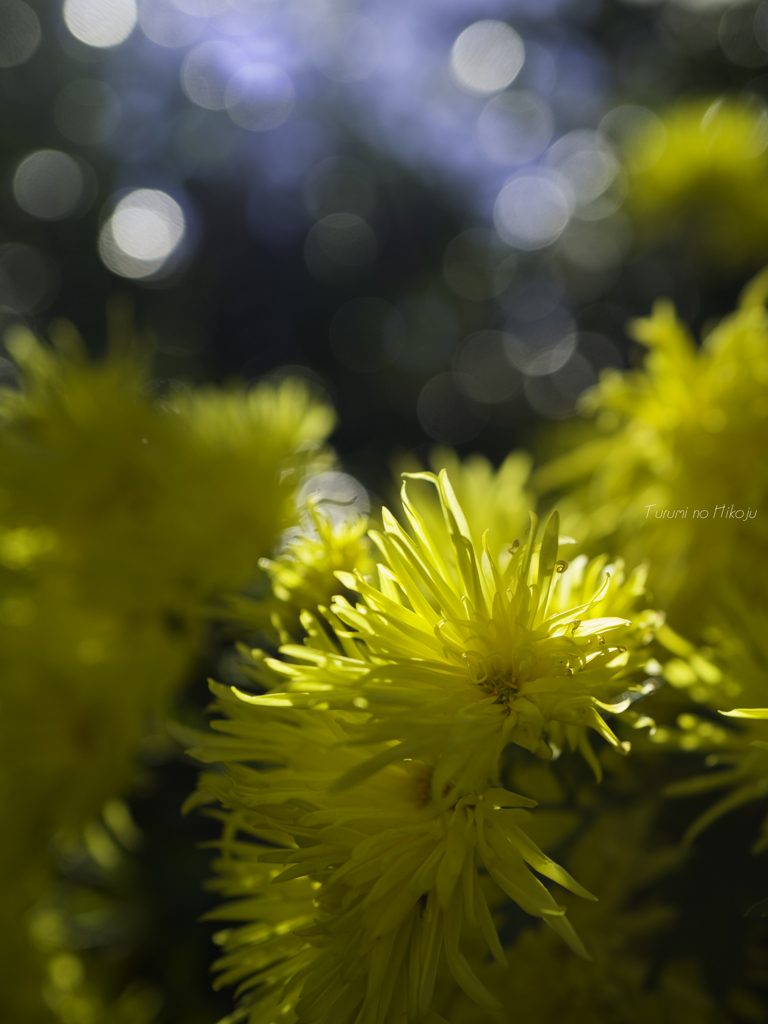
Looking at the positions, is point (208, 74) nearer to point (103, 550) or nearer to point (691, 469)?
point (103, 550)

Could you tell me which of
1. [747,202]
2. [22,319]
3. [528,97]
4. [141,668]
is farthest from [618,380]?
[22,319]

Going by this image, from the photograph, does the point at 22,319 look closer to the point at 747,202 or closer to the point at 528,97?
the point at 528,97

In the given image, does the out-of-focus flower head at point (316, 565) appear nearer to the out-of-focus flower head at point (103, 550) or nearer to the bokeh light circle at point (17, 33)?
the out-of-focus flower head at point (103, 550)

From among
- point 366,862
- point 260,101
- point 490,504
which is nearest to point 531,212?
point 260,101

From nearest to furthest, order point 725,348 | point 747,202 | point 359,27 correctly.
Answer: point 725,348 < point 747,202 < point 359,27

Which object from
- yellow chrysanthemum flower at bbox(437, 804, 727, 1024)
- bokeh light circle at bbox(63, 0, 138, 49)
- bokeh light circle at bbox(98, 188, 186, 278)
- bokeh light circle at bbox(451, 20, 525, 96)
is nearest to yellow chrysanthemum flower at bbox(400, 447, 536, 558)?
yellow chrysanthemum flower at bbox(437, 804, 727, 1024)
